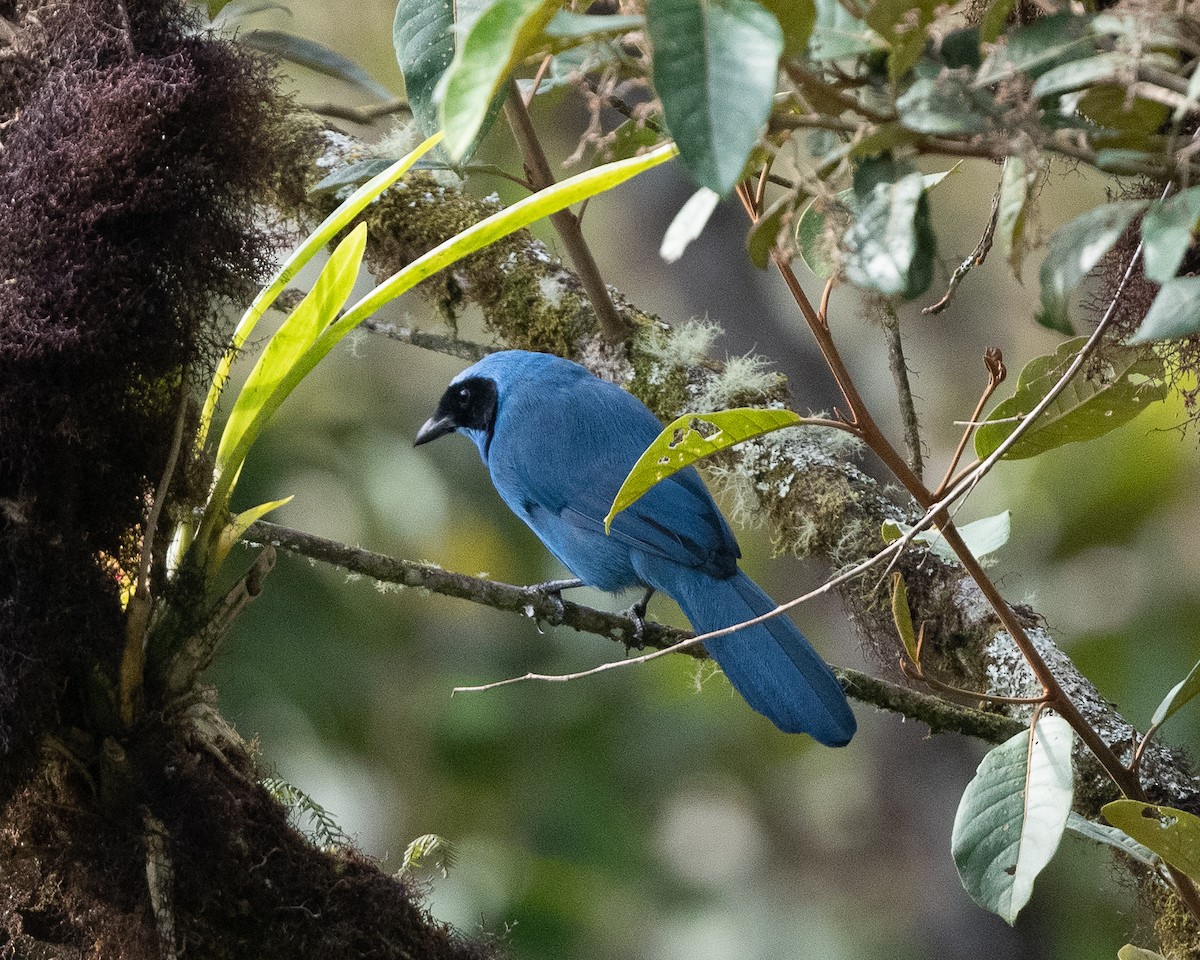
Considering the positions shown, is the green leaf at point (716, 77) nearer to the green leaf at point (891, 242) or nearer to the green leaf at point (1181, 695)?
the green leaf at point (891, 242)

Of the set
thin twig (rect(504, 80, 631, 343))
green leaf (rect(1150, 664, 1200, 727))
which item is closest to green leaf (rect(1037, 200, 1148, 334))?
green leaf (rect(1150, 664, 1200, 727))

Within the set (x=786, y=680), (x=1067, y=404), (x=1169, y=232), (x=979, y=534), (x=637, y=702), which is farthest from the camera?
(x=637, y=702)

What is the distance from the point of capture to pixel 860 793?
6.27 m

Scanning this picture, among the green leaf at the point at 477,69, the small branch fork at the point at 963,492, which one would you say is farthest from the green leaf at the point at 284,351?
the green leaf at the point at 477,69

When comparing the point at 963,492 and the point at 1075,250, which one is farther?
the point at 963,492

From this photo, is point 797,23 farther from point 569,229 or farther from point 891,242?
point 569,229

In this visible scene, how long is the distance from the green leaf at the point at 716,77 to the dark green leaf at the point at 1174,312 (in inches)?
13.8

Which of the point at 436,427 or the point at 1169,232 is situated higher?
the point at 1169,232

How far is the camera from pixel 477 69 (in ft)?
3.24

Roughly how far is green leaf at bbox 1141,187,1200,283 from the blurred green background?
12.1 feet

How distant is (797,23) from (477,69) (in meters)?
0.29

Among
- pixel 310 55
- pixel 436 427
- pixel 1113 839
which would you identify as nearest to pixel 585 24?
pixel 1113 839

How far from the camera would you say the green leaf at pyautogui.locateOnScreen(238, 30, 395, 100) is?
331 cm

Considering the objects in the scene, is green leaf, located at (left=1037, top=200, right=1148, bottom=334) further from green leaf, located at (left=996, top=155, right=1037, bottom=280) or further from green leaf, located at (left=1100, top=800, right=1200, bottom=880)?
green leaf, located at (left=1100, top=800, right=1200, bottom=880)
